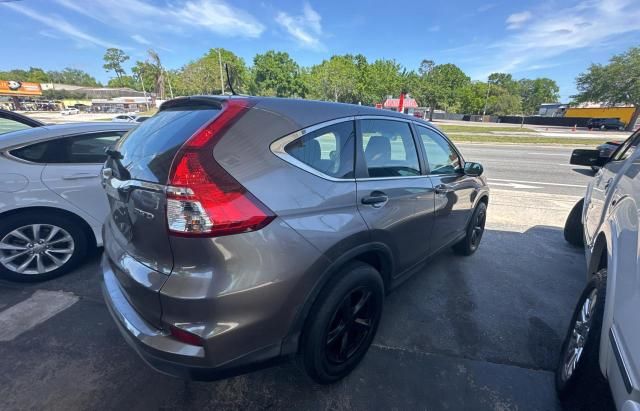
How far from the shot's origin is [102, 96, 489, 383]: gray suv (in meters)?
1.41

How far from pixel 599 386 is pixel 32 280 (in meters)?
4.53

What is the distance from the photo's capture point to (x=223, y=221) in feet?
4.58

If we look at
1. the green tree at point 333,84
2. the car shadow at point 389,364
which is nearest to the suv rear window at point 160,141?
the car shadow at point 389,364

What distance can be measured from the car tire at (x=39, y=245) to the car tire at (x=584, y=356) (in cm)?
422

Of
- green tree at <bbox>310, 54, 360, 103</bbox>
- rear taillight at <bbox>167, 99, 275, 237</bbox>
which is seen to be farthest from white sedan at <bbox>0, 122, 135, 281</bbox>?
green tree at <bbox>310, 54, 360, 103</bbox>

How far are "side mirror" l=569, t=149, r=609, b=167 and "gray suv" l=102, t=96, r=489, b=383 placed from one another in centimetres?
283

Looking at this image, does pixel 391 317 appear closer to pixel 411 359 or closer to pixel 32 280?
pixel 411 359

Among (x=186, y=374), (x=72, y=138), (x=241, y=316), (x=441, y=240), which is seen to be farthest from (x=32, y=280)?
(x=441, y=240)


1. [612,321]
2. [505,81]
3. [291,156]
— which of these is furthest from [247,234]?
[505,81]

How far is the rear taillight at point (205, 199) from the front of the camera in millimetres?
1378

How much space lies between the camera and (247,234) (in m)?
1.42

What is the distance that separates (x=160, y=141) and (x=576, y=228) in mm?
5108

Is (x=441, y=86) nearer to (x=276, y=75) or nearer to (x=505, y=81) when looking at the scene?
(x=276, y=75)

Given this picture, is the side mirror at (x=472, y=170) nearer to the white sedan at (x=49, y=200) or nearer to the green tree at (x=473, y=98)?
the white sedan at (x=49, y=200)
